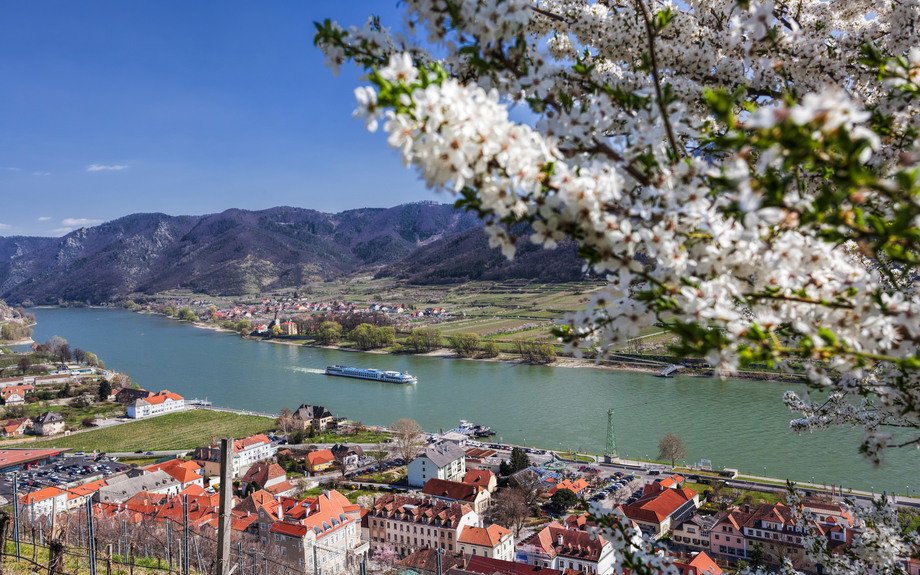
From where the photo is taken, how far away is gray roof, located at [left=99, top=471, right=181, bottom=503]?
13727 mm

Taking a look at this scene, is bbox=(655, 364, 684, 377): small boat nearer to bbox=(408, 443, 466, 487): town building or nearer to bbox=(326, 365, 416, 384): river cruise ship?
bbox=(326, 365, 416, 384): river cruise ship

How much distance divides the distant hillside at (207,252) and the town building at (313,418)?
268 ft

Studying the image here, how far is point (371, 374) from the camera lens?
31359 mm

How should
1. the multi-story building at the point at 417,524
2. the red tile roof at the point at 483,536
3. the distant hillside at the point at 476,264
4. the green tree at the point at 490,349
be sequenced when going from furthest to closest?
the distant hillside at the point at 476,264, the green tree at the point at 490,349, the multi-story building at the point at 417,524, the red tile roof at the point at 483,536

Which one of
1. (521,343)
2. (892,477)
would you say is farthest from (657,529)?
(521,343)

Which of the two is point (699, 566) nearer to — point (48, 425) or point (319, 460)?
point (319, 460)

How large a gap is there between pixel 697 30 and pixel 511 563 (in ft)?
29.5

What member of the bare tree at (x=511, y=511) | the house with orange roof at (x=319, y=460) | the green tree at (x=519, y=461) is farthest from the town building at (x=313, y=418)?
the bare tree at (x=511, y=511)

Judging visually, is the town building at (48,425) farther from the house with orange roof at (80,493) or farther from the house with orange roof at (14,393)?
the house with orange roof at (80,493)

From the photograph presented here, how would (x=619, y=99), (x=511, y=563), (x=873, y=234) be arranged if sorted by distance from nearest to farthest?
(x=873, y=234)
(x=619, y=99)
(x=511, y=563)

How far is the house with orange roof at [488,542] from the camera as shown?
11.4 meters

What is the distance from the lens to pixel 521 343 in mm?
34812

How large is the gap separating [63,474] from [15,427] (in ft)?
30.5

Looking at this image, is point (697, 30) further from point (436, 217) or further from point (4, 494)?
point (436, 217)
